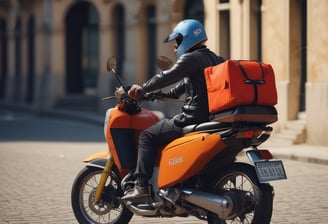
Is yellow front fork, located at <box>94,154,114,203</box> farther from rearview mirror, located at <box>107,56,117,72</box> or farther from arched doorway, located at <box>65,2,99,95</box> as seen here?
arched doorway, located at <box>65,2,99,95</box>

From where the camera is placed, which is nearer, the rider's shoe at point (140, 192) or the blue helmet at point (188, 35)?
the blue helmet at point (188, 35)

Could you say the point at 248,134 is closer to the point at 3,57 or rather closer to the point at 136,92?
the point at 136,92

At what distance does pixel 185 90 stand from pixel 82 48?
1068 inches

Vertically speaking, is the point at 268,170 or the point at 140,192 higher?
the point at 268,170

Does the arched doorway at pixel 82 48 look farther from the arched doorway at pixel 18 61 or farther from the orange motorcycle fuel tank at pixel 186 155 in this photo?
the orange motorcycle fuel tank at pixel 186 155

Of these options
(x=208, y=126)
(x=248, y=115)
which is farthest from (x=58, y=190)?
(x=248, y=115)

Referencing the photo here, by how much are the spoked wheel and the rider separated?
529 millimetres

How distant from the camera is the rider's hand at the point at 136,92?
6.71 metres

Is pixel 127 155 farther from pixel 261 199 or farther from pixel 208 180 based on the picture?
pixel 261 199

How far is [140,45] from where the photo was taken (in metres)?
27.3

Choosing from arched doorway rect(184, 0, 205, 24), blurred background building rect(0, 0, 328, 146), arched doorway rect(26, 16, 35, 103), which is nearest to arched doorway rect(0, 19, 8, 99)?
blurred background building rect(0, 0, 328, 146)

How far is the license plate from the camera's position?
604 cm

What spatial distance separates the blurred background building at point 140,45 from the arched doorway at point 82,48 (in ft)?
0.13

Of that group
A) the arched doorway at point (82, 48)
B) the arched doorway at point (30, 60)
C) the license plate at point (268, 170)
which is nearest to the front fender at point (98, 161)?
the license plate at point (268, 170)
